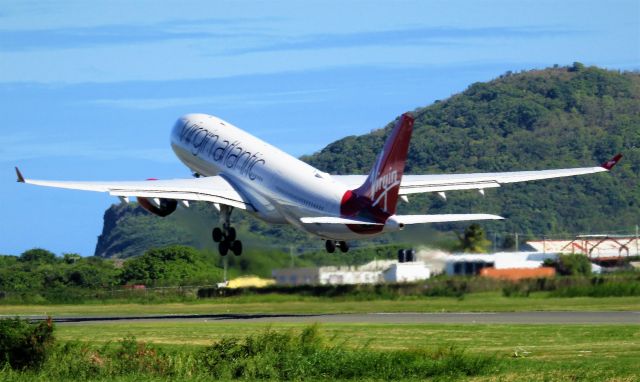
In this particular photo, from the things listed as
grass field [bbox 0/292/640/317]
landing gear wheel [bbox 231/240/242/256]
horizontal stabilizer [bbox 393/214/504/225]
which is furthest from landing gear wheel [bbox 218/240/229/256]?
horizontal stabilizer [bbox 393/214/504/225]

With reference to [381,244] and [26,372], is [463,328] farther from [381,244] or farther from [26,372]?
[381,244]

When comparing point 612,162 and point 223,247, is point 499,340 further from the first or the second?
point 223,247

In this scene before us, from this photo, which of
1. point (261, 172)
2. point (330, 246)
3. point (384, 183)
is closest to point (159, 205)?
point (261, 172)

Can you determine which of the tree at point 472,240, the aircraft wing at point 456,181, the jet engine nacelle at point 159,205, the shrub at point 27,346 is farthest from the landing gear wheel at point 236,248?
the shrub at point 27,346

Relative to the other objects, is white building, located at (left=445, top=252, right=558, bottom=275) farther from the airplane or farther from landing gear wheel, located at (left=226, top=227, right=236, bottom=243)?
landing gear wheel, located at (left=226, top=227, right=236, bottom=243)

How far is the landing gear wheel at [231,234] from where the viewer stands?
263 feet

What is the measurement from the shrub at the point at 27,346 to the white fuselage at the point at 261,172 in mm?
28339

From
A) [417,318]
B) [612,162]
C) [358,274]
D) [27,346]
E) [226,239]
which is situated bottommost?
[27,346]

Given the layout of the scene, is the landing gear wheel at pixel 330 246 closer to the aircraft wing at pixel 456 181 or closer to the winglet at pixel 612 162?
the aircraft wing at pixel 456 181

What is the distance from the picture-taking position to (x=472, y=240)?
8319cm

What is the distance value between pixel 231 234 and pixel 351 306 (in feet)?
30.1

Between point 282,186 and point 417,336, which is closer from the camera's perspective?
point 417,336

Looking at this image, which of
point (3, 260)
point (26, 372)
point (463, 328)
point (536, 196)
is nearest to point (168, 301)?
point (3, 260)

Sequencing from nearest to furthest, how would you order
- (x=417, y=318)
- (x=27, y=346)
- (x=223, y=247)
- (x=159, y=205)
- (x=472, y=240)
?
1. (x=27, y=346)
2. (x=417, y=318)
3. (x=159, y=205)
4. (x=223, y=247)
5. (x=472, y=240)
